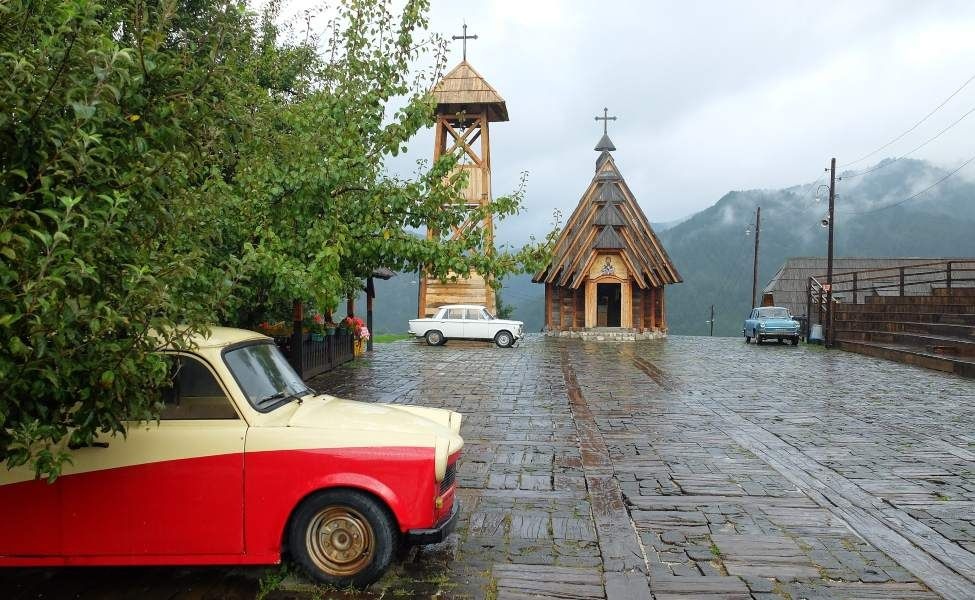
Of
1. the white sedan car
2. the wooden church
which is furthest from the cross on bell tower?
the white sedan car

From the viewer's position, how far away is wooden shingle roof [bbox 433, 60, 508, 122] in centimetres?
3091

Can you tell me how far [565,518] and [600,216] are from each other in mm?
28864

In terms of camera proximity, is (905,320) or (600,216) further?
(600,216)

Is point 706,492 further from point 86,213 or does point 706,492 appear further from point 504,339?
point 504,339

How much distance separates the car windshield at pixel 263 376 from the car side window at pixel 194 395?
13 centimetres

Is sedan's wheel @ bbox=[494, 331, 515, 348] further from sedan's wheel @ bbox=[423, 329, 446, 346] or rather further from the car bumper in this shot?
the car bumper

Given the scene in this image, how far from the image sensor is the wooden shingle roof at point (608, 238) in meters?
32.7

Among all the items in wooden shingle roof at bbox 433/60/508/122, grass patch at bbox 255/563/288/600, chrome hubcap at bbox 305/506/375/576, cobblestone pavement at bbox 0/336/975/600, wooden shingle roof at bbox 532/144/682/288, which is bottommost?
grass patch at bbox 255/563/288/600

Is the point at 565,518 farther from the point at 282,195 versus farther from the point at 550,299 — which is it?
the point at 550,299

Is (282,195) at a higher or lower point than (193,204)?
higher

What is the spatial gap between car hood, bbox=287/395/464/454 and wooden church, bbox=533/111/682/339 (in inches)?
1044

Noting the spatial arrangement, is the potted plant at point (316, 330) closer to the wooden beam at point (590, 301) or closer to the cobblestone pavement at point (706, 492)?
the cobblestone pavement at point (706, 492)

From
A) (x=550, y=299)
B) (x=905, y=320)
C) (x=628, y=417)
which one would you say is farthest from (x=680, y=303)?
(x=628, y=417)

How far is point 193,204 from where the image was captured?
4.13 metres
